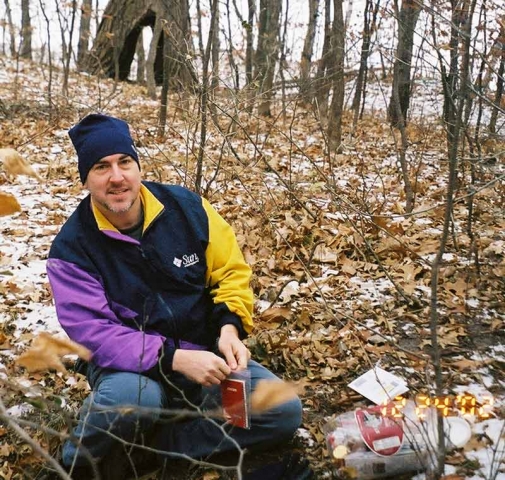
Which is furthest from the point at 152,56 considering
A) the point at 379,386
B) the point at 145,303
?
the point at 379,386

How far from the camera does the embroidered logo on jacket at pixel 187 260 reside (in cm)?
237

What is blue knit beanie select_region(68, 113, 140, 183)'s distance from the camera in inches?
88.4

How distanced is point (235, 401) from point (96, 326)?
0.65m

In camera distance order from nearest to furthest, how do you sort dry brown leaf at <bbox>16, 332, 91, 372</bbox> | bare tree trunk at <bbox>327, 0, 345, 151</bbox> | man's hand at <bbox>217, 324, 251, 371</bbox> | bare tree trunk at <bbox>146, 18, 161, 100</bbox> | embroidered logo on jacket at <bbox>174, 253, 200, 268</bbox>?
dry brown leaf at <bbox>16, 332, 91, 372</bbox> < man's hand at <bbox>217, 324, 251, 371</bbox> < embroidered logo on jacket at <bbox>174, 253, 200, 268</bbox> < bare tree trunk at <bbox>327, 0, 345, 151</bbox> < bare tree trunk at <bbox>146, 18, 161, 100</bbox>

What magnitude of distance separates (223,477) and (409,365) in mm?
1192

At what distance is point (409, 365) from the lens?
2.81m

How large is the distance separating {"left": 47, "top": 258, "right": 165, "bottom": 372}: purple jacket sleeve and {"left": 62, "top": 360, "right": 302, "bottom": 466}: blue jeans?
74mm

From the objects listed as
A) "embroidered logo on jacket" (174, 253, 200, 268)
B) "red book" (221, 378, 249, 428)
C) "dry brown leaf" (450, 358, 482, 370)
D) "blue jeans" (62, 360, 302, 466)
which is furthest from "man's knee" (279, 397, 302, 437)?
"dry brown leaf" (450, 358, 482, 370)

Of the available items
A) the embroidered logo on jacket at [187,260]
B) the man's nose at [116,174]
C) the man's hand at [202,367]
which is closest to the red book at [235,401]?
the man's hand at [202,367]

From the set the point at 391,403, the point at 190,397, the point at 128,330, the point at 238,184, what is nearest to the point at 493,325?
the point at 391,403

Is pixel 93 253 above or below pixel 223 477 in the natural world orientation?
above

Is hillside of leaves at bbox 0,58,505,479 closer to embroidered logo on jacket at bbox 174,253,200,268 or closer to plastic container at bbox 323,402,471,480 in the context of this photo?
plastic container at bbox 323,402,471,480

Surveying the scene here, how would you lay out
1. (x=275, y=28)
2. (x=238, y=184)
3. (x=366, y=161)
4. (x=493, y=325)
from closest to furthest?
(x=493, y=325) < (x=238, y=184) < (x=366, y=161) < (x=275, y=28)

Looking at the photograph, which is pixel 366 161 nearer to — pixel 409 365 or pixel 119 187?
pixel 409 365
